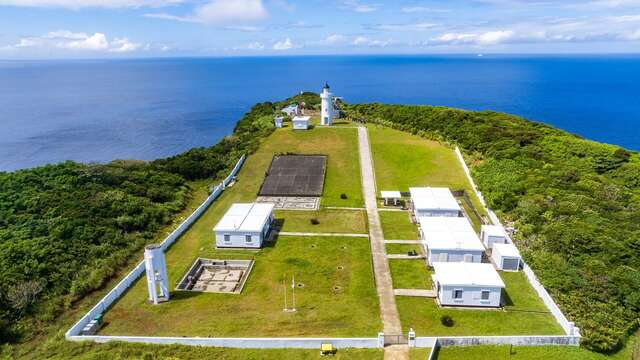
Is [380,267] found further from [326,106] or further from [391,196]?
[326,106]

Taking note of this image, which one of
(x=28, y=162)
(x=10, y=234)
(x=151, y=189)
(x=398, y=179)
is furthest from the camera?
(x=28, y=162)

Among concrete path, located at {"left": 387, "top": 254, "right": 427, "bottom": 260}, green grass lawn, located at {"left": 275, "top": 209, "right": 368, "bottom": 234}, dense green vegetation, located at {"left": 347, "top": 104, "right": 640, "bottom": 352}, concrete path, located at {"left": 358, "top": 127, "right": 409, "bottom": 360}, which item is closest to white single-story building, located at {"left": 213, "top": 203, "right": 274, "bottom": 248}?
green grass lawn, located at {"left": 275, "top": 209, "right": 368, "bottom": 234}

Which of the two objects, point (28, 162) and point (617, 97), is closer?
point (28, 162)

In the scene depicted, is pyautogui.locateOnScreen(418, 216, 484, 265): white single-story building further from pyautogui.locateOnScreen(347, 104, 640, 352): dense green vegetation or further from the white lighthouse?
the white lighthouse

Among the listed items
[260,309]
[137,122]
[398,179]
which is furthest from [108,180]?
[137,122]

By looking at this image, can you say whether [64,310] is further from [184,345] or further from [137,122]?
[137,122]

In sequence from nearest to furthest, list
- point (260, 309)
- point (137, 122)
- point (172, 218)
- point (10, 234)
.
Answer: point (260, 309), point (10, 234), point (172, 218), point (137, 122)
